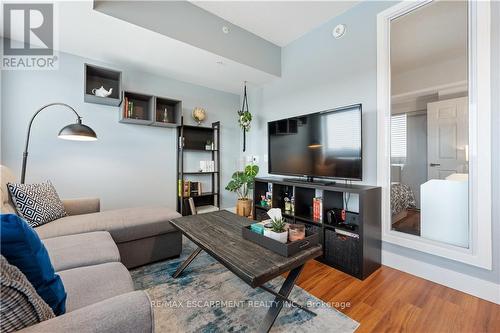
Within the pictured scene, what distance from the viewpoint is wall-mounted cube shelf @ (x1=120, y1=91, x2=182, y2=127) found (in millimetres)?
2738

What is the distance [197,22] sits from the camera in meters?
2.40

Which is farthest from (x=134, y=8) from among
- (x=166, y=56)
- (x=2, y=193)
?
(x=2, y=193)

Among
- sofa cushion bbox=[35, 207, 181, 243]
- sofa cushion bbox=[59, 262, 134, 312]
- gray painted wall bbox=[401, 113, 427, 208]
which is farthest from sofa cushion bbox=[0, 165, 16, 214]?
gray painted wall bbox=[401, 113, 427, 208]

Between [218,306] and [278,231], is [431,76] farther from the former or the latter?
[218,306]

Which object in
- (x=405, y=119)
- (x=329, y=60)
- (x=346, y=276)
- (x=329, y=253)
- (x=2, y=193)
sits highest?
(x=329, y=60)

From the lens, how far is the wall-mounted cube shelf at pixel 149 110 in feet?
8.98

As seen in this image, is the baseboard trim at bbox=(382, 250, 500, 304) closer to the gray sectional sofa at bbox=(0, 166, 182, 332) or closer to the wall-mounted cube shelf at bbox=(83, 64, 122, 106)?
the gray sectional sofa at bbox=(0, 166, 182, 332)

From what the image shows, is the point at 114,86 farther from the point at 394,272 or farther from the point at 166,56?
the point at 394,272

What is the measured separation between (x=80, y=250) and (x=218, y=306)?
3.27ft

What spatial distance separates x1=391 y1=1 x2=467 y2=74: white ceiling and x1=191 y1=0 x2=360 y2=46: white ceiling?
0.63 m

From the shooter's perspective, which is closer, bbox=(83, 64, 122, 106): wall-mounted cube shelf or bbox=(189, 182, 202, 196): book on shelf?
bbox=(83, 64, 122, 106): wall-mounted cube shelf

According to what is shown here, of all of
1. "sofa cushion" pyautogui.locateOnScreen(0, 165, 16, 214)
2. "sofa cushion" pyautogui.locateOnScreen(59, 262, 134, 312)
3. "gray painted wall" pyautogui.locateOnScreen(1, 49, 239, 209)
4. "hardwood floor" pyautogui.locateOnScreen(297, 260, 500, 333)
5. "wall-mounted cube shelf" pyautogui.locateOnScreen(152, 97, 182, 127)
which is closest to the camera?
"sofa cushion" pyautogui.locateOnScreen(59, 262, 134, 312)

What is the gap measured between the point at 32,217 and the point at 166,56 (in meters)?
2.16

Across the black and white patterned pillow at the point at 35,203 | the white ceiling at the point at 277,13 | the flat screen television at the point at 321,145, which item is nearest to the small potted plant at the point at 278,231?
the flat screen television at the point at 321,145
